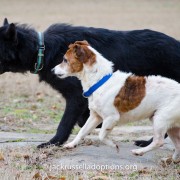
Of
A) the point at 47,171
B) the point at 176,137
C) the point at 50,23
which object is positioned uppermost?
the point at 176,137

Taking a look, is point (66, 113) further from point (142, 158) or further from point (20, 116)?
point (20, 116)

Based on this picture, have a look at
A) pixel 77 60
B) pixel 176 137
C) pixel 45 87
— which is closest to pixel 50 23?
pixel 45 87

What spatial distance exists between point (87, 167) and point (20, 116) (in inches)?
168

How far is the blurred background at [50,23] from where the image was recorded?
10.4m

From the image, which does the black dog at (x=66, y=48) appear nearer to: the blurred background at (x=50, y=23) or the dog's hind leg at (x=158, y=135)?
the blurred background at (x=50, y=23)

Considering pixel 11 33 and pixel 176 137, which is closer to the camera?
pixel 176 137

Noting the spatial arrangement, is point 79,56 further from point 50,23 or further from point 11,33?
point 50,23

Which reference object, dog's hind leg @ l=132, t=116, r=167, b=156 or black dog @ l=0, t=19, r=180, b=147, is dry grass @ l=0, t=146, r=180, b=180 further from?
black dog @ l=0, t=19, r=180, b=147

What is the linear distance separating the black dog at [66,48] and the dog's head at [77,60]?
888mm

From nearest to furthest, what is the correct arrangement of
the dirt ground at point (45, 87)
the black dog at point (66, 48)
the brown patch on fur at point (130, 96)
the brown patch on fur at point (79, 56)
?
the brown patch on fur at point (130, 96) < the brown patch on fur at point (79, 56) < the black dog at point (66, 48) < the dirt ground at point (45, 87)

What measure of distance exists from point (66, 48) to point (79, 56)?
1215 mm

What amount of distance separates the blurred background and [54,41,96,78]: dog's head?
1.64m

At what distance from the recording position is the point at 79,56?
668cm

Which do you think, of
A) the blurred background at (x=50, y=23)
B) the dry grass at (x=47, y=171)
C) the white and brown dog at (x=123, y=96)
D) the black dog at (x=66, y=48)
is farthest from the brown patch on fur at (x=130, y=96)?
the blurred background at (x=50, y=23)
